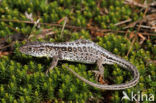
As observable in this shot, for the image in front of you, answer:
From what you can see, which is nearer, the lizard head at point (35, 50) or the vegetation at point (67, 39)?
the vegetation at point (67, 39)

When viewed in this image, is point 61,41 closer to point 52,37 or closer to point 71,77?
point 52,37

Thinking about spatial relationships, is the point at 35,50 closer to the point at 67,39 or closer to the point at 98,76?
A: the point at 67,39

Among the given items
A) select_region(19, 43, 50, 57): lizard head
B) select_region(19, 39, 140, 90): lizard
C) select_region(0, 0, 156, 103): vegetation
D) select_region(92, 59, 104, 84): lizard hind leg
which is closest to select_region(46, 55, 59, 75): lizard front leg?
select_region(19, 39, 140, 90): lizard

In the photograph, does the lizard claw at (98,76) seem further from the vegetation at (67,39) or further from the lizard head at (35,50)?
the lizard head at (35,50)

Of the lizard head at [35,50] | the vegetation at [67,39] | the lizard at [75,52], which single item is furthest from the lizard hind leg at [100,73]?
the lizard head at [35,50]

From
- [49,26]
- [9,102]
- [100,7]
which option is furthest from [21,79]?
[100,7]

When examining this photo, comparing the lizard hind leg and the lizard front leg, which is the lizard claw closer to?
the lizard hind leg
